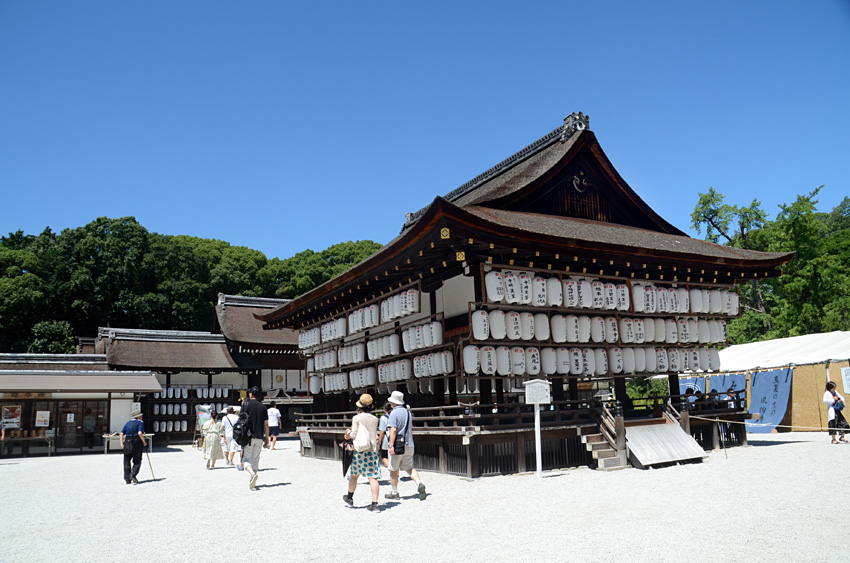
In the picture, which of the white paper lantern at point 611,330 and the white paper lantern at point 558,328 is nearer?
the white paper lantern at point 558,328

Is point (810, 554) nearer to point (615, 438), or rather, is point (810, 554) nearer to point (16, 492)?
point (615, 438)

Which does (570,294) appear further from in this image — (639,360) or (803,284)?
(803,284)

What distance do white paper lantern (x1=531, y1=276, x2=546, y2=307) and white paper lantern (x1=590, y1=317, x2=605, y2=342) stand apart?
1.66m

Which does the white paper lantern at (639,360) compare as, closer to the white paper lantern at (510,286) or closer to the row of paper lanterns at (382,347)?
the white paper lantern at (510,286)

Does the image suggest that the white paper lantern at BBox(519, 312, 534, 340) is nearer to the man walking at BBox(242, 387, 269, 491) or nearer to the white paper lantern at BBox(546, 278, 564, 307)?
the white paper lantern at BBox(546, 278, 564, 307)

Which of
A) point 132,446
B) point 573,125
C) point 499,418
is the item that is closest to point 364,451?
point 499,418

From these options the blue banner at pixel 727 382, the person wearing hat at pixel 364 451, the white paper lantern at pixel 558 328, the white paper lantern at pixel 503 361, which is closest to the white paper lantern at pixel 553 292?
the white paper lantern at pixel 558 328

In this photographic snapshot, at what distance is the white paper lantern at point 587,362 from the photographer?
15242 millimetres

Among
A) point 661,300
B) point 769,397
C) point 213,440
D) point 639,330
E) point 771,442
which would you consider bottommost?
point 771,442

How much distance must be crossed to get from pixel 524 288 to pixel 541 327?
1.07 meters

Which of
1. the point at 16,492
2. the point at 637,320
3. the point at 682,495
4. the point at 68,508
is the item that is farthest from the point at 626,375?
the point at 16,492

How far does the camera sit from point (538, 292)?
47.5ft

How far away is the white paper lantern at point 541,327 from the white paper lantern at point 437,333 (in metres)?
2.23

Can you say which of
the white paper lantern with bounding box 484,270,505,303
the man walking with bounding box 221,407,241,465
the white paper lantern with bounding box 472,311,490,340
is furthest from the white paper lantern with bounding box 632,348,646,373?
the man walking with bounding box 221,407,241,465
